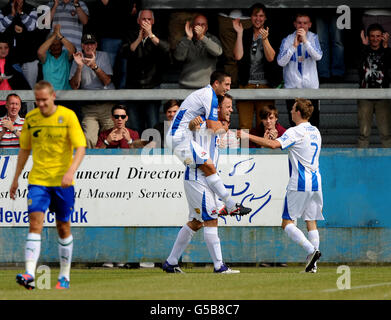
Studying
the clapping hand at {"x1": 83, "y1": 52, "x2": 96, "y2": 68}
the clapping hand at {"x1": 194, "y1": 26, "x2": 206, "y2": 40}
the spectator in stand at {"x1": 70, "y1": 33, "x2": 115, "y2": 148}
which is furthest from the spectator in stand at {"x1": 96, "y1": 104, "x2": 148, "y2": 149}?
the clapping hand at {"x1": 194, "y1": 26, "x2": 206, "y2": 40}

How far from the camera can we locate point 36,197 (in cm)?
977

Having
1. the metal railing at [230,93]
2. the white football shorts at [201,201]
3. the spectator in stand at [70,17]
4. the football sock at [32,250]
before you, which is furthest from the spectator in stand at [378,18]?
the football sock at [32,250]

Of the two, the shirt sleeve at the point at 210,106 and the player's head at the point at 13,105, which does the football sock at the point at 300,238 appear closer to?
the shirt sleeve at the point at 210,106

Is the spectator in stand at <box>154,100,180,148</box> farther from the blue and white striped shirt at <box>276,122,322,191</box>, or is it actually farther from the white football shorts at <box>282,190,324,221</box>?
the white football shorts at <box>282,190,324,221</box>

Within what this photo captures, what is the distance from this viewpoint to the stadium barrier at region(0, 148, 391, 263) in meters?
14.7

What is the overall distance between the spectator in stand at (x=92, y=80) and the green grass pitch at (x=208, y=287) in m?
3.18

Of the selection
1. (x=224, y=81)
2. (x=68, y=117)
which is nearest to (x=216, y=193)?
(x=224, y=81)

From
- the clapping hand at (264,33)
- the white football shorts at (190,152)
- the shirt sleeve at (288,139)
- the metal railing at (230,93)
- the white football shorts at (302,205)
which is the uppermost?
the clapping hand at (264,33)

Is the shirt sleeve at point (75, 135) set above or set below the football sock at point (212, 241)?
above

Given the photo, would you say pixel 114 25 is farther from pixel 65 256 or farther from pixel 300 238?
pixel 65 256

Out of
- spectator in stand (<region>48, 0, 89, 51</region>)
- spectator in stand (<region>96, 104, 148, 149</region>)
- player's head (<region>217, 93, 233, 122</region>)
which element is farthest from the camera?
spectator in stand (<region>48, 0, 89, 51</region>)

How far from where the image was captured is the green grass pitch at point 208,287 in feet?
29.2

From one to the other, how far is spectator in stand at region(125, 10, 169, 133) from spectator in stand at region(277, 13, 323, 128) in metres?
1.94

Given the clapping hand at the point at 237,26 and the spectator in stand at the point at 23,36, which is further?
the spectator in stand at the point at 23,36
